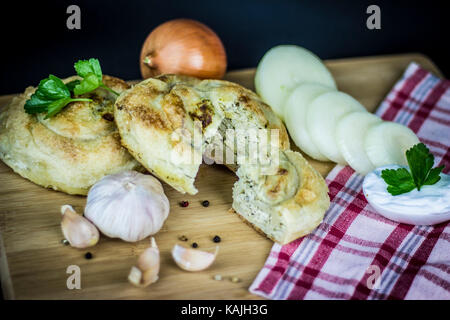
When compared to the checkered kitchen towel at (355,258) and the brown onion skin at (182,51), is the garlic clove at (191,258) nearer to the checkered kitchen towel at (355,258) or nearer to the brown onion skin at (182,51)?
the checkered kitchen towel at (355,258)

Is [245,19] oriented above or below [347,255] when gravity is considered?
above

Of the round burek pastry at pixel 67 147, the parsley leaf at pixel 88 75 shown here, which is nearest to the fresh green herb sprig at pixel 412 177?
the round burek pastry at pixel 67 147

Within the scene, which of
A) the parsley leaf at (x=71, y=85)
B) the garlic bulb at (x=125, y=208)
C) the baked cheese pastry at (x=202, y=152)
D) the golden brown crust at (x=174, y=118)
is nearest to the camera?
the garlic bulb at (x=125, y=208)

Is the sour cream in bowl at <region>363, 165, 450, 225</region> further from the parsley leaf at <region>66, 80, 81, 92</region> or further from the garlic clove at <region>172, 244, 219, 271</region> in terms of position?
the parsley leaf at <region>66, 80, 81, 92</region>

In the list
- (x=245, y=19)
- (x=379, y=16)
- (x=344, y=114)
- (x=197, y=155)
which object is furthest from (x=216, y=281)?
(x=379, y=16)

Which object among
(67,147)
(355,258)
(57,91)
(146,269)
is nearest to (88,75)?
(57,91)

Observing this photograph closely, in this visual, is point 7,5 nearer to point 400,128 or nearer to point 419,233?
point 400,128

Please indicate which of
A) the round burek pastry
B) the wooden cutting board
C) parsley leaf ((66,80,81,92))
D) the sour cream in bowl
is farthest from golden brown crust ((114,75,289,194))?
the sour cream in bowl
